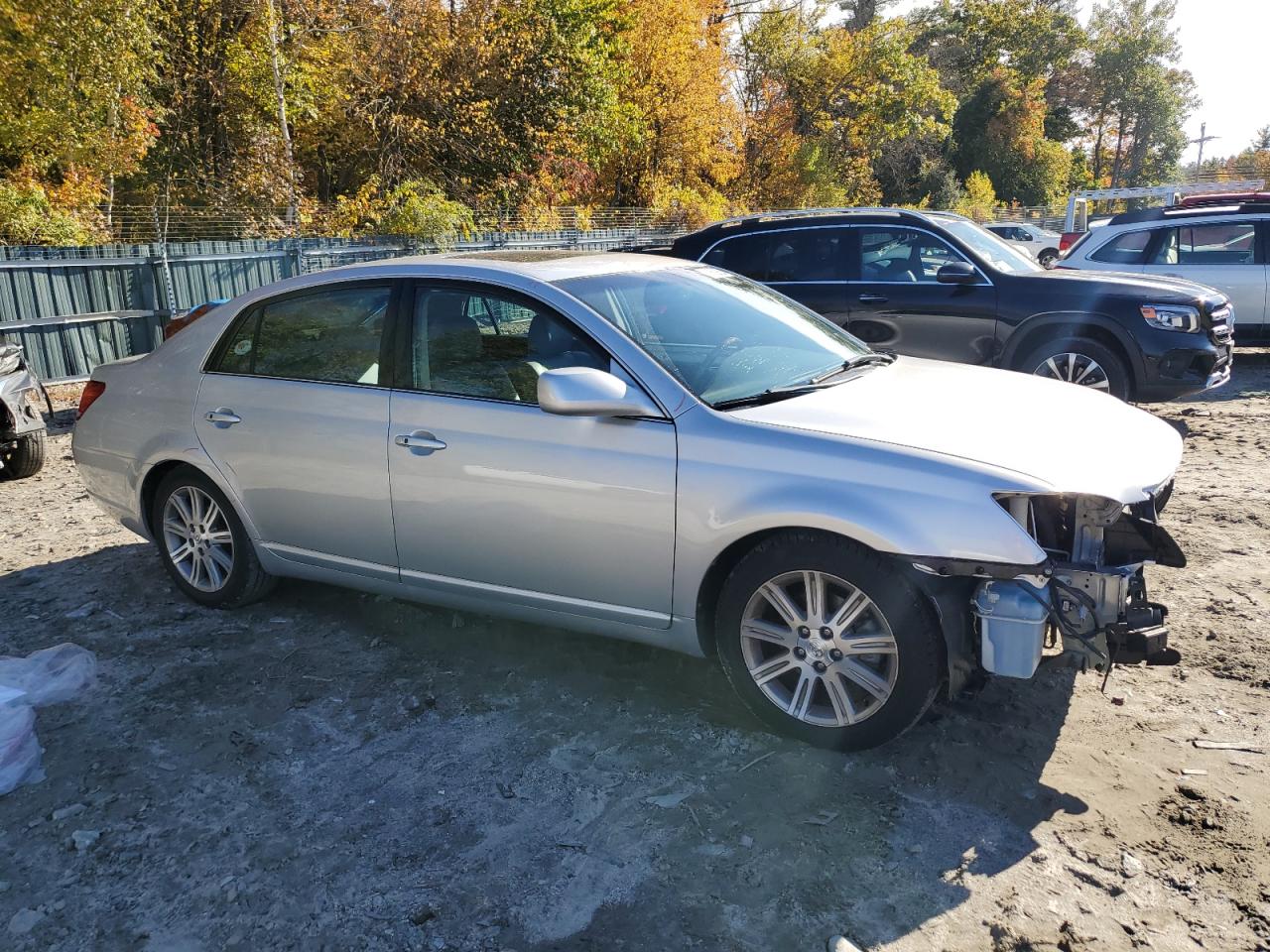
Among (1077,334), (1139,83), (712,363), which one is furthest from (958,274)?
(1139,83)

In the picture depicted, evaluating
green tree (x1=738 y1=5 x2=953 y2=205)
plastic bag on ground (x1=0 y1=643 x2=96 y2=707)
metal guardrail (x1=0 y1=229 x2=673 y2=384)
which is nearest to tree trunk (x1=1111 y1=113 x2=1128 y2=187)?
green tree (x1=738 y1=5 x2=953 y2=205)

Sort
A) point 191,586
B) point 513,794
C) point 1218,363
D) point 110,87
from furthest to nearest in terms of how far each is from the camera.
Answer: point 110,87
point 1218,363
point 191,586
point 513,794

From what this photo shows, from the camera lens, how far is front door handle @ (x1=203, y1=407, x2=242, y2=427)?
4.60 m

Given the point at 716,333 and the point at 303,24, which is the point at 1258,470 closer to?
the point at 716,333

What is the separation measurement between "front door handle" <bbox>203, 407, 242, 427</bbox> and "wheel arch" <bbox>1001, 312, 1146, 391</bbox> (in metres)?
6.11

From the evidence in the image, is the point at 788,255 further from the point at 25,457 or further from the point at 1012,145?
the point at 1012,145

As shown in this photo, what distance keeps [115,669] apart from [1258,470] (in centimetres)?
717

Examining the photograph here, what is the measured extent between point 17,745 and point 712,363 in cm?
287

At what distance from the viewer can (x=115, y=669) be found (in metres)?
4.35

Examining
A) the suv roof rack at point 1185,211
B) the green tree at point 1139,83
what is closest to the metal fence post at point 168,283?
the suv roof rack at point 1185,211

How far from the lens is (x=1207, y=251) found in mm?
11219

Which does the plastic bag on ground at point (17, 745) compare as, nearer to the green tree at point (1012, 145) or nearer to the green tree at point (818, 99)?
the green tree at point (818, 99)

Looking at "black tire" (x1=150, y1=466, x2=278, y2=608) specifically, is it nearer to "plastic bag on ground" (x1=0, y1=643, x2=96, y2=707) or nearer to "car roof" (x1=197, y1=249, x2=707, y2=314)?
"plastic bag on ground" (x1=0, y1=643, x2=96, y2=707)

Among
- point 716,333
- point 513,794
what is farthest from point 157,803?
point 716,333
